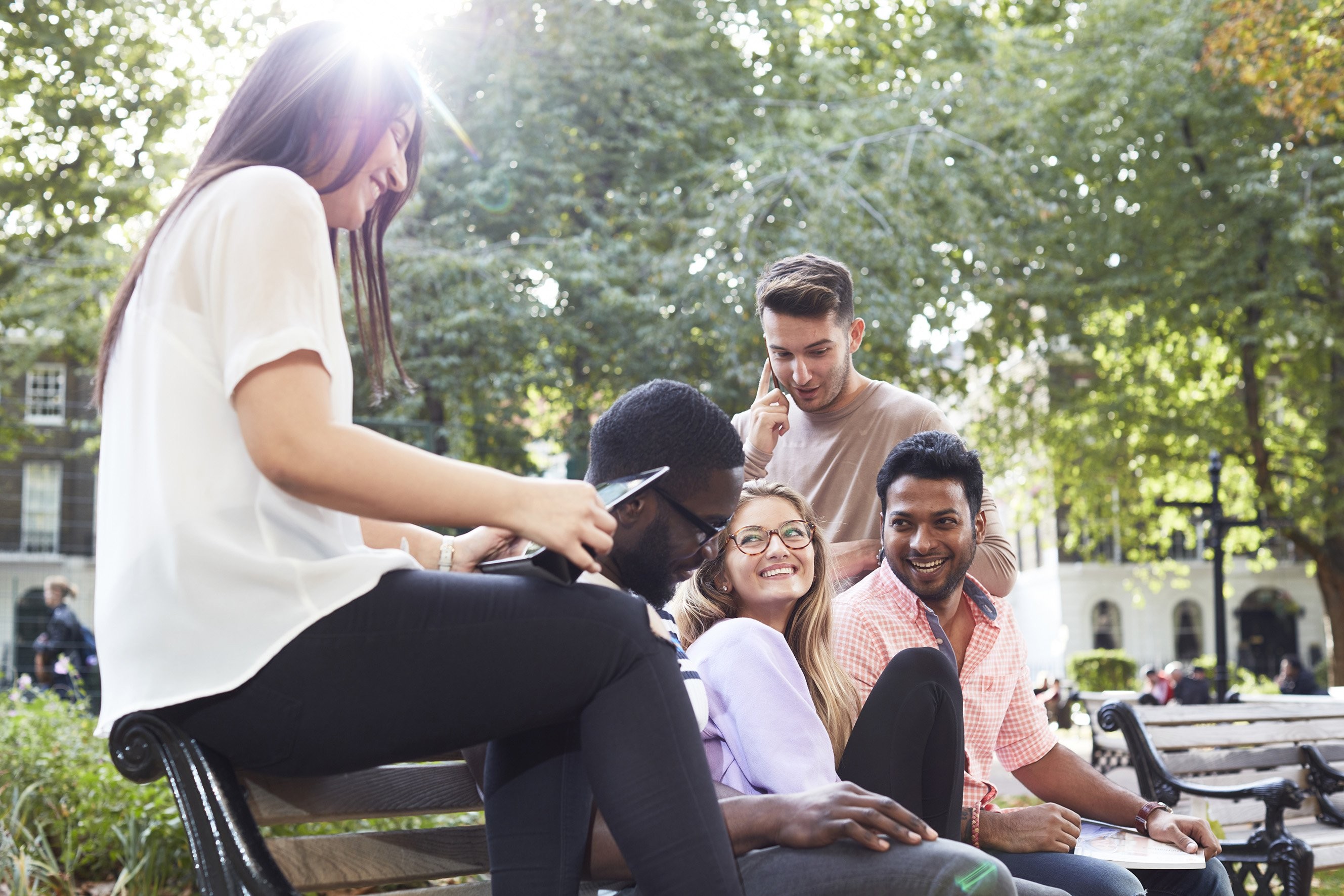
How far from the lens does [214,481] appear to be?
1614 mm

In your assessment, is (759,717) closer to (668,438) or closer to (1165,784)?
(668,438)

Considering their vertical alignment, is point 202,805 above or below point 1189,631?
above

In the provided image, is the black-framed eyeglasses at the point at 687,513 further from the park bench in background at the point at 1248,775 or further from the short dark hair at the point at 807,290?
the park bench in background at the point at 1248,775

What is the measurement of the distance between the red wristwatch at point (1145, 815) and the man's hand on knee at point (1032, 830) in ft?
0.88

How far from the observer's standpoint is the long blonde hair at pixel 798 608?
2812 millimetres

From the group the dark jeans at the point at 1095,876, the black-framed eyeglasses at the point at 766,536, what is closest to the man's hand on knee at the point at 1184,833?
the dark jeans at the point at 1095,876

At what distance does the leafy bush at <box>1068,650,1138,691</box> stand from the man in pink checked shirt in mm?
27114

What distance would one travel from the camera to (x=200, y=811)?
163cm

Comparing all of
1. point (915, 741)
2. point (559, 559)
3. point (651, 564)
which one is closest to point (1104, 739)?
point (915, 741)

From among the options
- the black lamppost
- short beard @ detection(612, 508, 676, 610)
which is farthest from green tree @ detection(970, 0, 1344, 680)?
short beard @ detection(612, 508, 676, 610)

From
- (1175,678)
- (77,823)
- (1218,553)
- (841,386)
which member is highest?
(841,386)

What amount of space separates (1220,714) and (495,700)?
5.40 m

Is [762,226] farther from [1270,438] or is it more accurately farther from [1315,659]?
[1315,659]

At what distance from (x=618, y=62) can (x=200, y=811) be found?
44.2 feet
